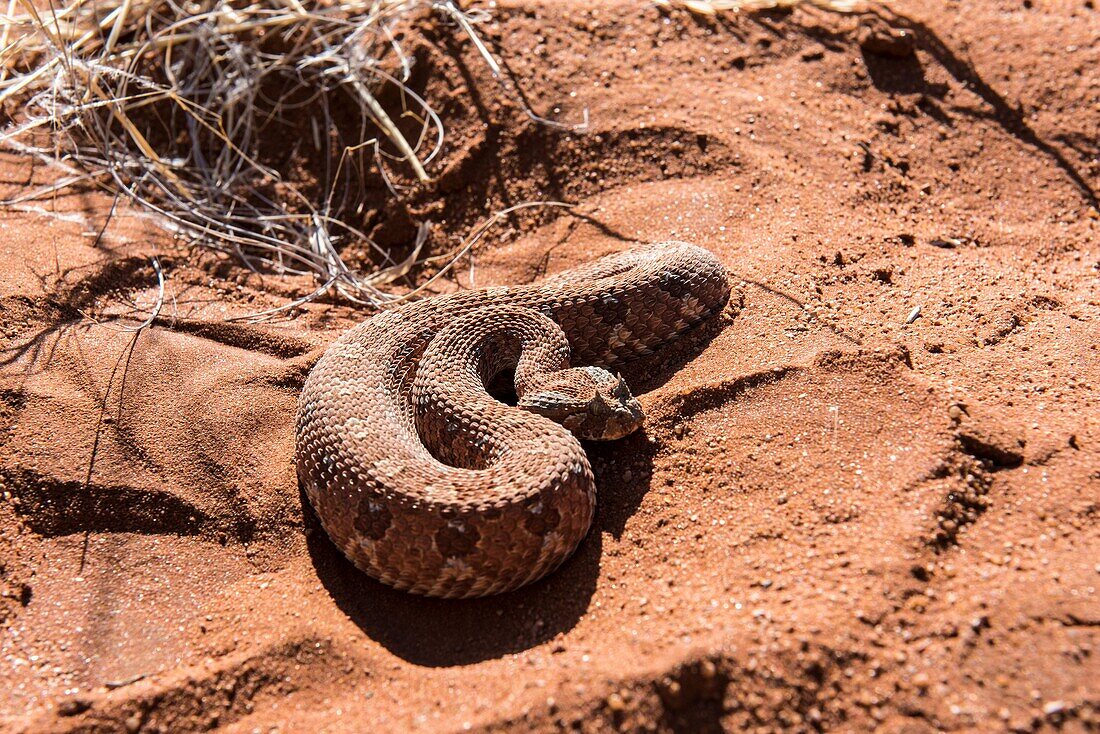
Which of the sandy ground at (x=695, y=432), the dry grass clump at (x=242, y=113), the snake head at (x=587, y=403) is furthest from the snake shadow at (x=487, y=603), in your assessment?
the dry grass clump at (x=242, y=113)

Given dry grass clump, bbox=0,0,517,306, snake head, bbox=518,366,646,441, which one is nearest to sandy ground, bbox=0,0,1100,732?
snake head, bbox=518,366,646,441

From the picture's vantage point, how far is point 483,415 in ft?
14.6

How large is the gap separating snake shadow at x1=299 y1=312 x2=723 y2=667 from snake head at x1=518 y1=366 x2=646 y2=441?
20 cm

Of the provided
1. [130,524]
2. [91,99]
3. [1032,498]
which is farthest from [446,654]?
[91,99]

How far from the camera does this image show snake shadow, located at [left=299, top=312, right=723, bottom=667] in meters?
3.70

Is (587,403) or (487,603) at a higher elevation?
(587,403)

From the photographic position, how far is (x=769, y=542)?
3.73 meters

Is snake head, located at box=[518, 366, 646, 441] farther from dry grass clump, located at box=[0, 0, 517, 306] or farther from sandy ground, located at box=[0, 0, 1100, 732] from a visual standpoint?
dry grass clump, located at box=[0, 0, 517, 306]

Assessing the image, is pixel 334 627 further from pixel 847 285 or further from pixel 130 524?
pixel 847 285

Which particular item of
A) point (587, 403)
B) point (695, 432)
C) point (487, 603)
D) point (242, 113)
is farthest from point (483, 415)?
point (242, 113)

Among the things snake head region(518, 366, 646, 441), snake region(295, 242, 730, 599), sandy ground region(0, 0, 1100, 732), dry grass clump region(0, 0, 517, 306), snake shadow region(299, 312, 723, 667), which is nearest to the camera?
sandy ground region(0, 0, 1100, 732)

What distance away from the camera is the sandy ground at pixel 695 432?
10.4 ft

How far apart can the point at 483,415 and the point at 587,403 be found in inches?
22.3

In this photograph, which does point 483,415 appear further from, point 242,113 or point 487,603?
point 242,113
